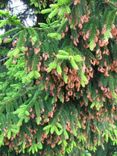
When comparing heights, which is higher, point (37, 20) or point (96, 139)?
point (37, 20)

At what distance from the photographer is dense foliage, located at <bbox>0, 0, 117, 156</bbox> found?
117 inches

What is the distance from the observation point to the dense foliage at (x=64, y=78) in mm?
2982

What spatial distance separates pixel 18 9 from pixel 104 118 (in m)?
3.21

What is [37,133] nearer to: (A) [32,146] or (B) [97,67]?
(A) [32,146]

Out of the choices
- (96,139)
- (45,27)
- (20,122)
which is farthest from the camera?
(96,139)

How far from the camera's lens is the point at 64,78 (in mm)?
3049

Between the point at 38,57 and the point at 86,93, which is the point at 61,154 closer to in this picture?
the point at 86,93

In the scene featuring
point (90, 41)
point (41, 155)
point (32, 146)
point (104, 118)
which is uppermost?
point (90, 41)

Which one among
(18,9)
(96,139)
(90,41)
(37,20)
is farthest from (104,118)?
(18,9)

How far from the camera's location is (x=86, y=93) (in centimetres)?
348

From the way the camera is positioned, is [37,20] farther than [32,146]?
Yes

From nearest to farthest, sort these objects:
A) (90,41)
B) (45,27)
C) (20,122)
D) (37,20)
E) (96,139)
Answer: (90,41) < (45,27) < (20,122) < (96,139) < (37,20)

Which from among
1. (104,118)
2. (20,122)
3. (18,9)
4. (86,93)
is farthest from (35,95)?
(18,9)

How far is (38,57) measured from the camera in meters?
3.16
